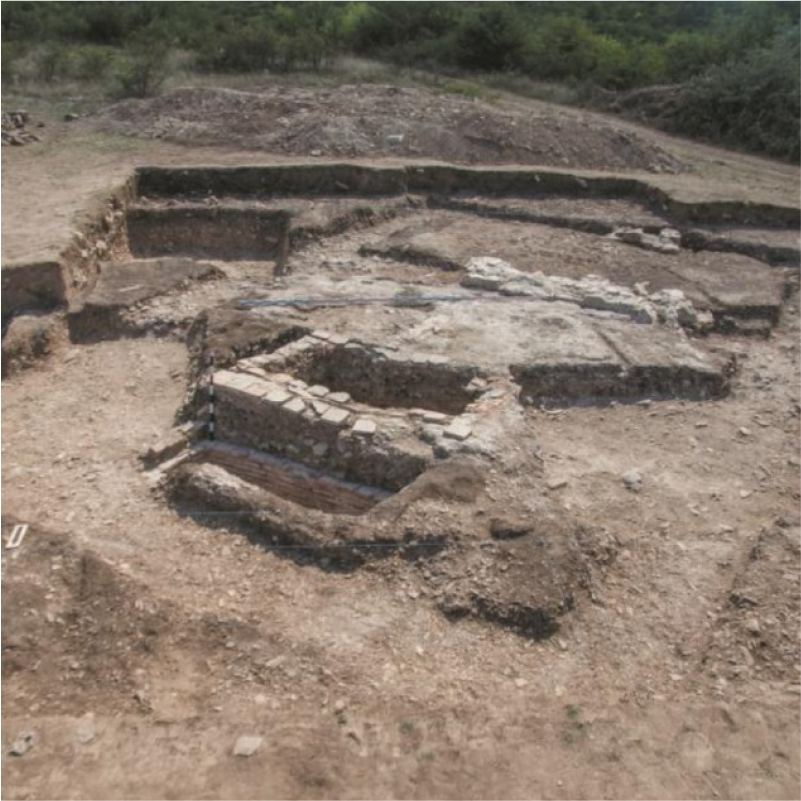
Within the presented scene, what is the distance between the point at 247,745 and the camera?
3.50 m

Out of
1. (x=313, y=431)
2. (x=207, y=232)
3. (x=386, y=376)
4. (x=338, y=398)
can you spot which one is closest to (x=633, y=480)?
(x=386, y=376)

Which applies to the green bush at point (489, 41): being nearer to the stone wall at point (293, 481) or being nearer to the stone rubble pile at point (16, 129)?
the stone rubble pile at point (16, 129)

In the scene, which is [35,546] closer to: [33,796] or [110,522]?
[110,522]

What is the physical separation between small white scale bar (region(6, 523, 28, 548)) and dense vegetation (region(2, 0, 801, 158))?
13611mm

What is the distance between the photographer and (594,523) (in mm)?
5148

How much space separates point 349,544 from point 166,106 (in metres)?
12.2

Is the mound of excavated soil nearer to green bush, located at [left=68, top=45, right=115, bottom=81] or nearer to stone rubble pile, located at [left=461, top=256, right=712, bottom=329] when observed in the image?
green bush, located at [left=68, top=45, right=115, bottom=81]

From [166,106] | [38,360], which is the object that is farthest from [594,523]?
[166,106]

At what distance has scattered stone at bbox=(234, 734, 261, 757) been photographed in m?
3.47

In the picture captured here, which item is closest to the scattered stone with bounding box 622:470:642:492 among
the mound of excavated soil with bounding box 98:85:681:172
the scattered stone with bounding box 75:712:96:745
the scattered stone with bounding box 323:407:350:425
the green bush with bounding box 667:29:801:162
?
the scattered stone with bounding box 323:407:350:425

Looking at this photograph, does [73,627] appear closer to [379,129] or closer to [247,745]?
[247,745]

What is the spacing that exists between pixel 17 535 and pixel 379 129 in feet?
33.7

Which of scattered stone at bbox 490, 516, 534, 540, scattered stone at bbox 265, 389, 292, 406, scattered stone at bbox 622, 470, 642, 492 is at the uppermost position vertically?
scattered stone at bbox 265, 389, 292, 406

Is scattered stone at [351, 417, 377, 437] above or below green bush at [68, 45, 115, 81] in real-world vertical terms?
below
